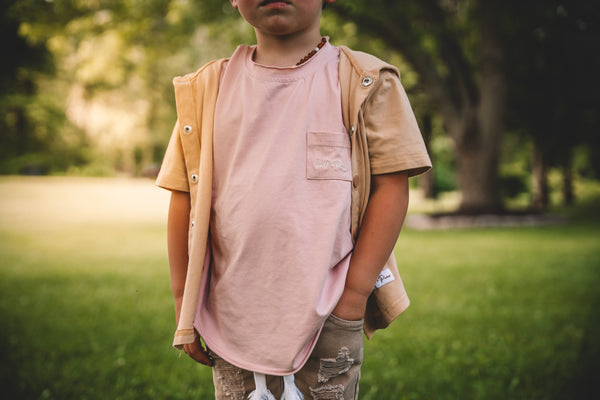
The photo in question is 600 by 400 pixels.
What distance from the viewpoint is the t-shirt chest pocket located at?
1339 mm

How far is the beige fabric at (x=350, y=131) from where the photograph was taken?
1.36 meters

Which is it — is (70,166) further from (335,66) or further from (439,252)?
(335,66)

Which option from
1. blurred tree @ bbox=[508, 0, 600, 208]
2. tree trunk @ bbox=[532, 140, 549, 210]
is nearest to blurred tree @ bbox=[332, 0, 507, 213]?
blurred tree @ bbox=[508, 0, 600, 208]

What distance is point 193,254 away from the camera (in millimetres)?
1401

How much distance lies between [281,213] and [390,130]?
386 mm

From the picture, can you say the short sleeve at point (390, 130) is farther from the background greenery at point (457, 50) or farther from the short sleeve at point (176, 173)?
the background greenery at point (457, 50)

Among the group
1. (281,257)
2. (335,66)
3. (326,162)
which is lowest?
(281,257)

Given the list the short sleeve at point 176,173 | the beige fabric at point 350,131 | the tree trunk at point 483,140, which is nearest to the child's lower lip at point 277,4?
the beige fabric at point 350,131

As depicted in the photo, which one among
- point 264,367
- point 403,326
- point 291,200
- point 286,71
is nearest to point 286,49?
point 286,71

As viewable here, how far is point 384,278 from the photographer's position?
1.50m

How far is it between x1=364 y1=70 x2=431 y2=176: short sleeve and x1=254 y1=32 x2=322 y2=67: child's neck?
0.25m

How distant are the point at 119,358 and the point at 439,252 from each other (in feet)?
19.7

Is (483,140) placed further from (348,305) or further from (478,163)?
(348,305)

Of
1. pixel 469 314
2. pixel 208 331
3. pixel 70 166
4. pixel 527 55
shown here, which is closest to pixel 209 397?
pixel 208 331
